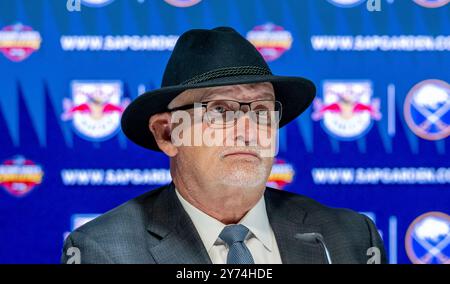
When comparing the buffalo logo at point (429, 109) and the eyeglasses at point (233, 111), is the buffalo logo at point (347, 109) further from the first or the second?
the eyeglasses at point (233, 111)

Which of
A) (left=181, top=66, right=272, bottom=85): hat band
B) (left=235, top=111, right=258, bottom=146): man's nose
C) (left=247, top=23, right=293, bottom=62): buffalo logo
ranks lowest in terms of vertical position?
(left=235, top=111, right=258, bottom=146): man's nose

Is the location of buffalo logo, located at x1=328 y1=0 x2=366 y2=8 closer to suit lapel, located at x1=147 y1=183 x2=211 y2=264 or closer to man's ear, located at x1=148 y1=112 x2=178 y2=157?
man's ear, located at x1=148 y1=112 x2=178 y2=157

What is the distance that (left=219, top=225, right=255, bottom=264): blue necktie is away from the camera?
6.35 feet

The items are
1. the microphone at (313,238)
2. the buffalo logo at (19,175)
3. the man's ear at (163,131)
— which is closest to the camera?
the microphone at (313,238)

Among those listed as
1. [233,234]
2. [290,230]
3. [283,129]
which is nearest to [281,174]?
[283,129]

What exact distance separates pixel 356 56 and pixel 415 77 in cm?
24

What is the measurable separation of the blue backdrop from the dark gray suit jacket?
0.47 m

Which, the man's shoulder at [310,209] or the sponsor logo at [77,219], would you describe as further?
the sponsor logo at [77,219]

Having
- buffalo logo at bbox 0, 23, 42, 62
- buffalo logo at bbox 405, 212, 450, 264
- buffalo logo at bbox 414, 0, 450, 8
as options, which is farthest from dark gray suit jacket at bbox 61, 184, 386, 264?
buffalo logo at bbox 414, 0, 450, 8

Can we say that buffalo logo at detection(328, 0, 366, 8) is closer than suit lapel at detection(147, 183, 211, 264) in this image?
No

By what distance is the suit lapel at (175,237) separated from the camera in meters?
1.93

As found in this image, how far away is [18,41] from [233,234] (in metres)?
1.18

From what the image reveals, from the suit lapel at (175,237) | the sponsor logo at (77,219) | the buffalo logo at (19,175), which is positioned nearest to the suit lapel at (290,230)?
the suit lapel at (175,237)

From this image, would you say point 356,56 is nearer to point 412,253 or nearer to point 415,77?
point 415,77
